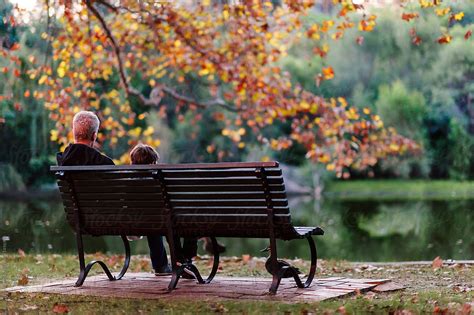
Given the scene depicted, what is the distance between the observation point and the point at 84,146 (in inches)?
246

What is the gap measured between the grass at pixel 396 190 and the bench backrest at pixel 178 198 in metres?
31.7

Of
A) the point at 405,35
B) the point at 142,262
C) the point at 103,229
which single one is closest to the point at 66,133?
the point at 142,262

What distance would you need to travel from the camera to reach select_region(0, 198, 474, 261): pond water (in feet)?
55.7

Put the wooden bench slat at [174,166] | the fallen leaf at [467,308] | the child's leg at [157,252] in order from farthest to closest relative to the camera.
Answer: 1. the child's leg at [157,252]
2. the wooden bench slat at [174,166]
3. the fallen leaf at [467,308]

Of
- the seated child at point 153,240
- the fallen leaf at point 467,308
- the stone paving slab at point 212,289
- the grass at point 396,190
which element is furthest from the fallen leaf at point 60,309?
the grass at point 396,190

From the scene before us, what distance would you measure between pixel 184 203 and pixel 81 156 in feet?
2.90

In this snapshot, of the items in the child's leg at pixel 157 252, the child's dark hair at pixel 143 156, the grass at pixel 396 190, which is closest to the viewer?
the child's dark hair at pixel 143 156

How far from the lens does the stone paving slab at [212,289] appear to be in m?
5.60

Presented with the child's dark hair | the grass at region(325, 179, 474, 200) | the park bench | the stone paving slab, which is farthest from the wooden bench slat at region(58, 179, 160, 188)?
the grass at region(325, 179, 474, 200)

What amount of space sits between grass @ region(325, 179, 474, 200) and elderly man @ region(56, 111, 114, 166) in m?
31.6

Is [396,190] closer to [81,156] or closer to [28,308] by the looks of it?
[81,156]

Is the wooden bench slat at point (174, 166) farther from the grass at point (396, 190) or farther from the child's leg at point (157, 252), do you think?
the grass at point (396, 190)

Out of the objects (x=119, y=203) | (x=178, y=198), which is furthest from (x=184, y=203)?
(x=119, y=203)

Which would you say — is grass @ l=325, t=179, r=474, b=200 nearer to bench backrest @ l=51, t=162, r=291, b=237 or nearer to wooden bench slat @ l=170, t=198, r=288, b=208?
bench backrest @ l=51, t=162, r=291, b=237
